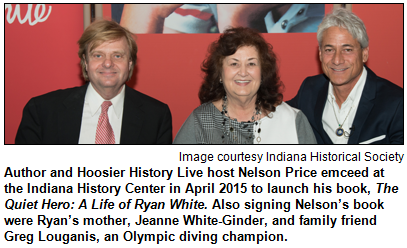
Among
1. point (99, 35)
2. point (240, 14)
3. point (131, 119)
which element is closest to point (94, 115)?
point (131, 119)

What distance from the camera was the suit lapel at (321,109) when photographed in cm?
260

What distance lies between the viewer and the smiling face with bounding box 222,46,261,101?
2.39 metres

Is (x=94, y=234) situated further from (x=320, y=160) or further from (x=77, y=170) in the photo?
(x=320, y=160)

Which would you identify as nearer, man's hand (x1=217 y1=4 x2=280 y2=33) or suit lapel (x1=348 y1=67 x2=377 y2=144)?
suit lapel (x1=348 y1=67 x2=377 y2=144)

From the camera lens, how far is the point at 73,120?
8.09 feet

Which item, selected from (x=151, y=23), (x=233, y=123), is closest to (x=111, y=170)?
(x=233, y=123)

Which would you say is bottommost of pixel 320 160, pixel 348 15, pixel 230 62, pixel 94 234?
pixel 94 234

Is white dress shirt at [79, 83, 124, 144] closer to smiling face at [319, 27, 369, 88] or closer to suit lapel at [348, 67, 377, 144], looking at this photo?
smiling face at [319, 27, 369, 88]

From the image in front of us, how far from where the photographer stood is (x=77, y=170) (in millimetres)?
2047

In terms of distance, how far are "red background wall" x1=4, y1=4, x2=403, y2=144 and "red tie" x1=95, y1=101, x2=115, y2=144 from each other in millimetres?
835

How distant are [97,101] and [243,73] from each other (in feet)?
3.55

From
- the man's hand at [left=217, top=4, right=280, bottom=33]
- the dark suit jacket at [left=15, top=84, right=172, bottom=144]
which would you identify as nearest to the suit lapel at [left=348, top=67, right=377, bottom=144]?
the man's hand at [left=217, top=4, right=280, bottom=33]

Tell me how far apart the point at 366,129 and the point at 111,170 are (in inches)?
70.4

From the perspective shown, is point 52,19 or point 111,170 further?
point 52,19
